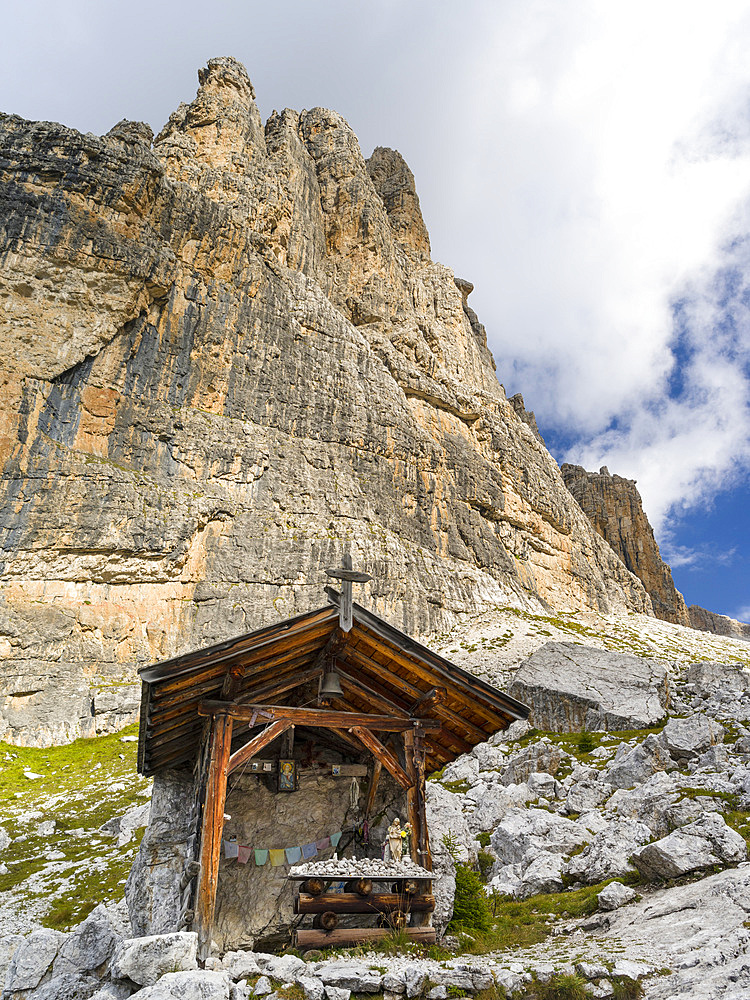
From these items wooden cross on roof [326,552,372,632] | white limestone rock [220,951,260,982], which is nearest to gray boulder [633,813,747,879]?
wooden cross on roof [326,552,372,632]

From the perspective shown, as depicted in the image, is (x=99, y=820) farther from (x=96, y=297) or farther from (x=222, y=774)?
(x=96, y=297)

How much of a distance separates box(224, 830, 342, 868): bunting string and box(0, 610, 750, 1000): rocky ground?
2.01m

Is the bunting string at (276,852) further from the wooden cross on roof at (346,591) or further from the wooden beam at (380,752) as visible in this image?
the wooden cross on roof at (346,591)

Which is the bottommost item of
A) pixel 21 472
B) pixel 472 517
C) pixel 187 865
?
pixel 187 865

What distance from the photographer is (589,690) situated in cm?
2894

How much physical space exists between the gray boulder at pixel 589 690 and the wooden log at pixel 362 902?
60.7ft

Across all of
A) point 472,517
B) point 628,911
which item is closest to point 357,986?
point 628,911

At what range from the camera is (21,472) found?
37.8 meters

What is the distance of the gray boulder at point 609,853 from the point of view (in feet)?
40.0

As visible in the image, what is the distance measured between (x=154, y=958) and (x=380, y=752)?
466 centimetres

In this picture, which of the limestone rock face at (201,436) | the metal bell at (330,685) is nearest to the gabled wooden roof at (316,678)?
the metal bell at (330,685)

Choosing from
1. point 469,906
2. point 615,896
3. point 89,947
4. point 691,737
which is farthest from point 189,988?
point 691,737

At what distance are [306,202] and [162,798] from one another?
80061mm

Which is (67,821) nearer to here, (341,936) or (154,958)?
(341,936)
